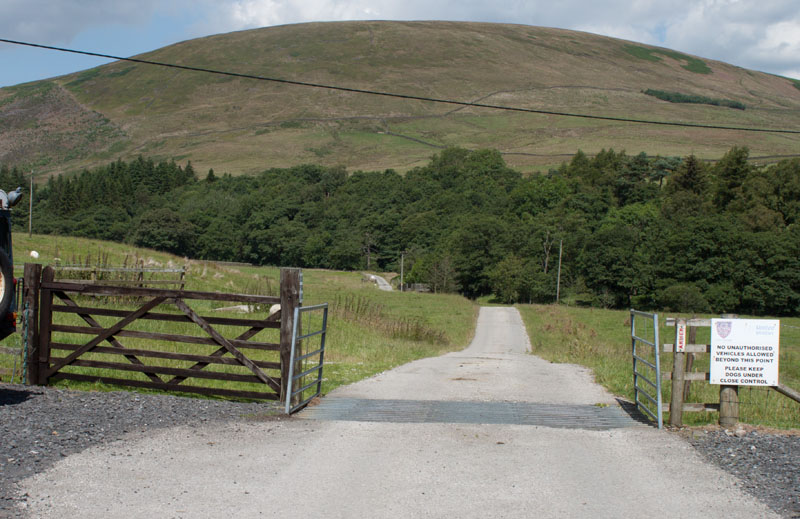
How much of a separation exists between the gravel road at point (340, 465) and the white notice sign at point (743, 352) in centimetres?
73

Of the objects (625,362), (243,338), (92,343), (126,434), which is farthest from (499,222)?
(126,434)

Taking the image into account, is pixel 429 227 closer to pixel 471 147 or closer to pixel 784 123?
pixel 471 147

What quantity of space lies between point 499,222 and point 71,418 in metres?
107

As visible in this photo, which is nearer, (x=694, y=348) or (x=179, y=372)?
(x=694, y=348)

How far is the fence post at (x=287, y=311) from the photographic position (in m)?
9.80

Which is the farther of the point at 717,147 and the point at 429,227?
the point at 717,147

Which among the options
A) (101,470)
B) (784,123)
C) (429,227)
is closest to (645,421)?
(101,470)

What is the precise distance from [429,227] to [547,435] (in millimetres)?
127142

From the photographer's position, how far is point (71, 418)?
8.45 m

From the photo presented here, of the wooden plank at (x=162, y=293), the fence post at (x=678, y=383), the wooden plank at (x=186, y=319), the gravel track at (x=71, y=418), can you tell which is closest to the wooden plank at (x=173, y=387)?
the gravel track at (x=71, y=418)

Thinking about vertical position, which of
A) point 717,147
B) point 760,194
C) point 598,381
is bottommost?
point 598,381

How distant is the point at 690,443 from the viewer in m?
8.30

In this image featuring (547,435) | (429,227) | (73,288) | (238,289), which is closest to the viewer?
(547,435)

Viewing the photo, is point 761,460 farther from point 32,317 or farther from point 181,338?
point 32,317
